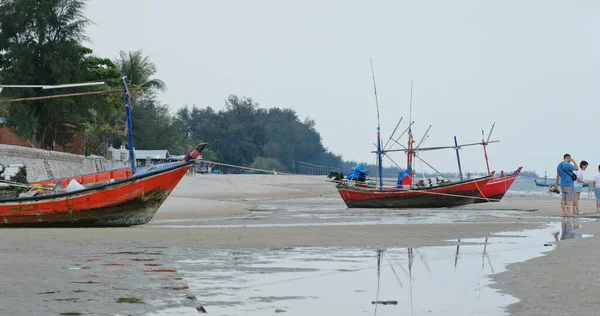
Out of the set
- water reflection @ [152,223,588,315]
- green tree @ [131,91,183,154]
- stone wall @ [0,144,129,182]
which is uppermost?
green tree @ [131,91,183,154]

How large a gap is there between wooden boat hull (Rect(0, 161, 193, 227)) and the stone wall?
51.3ft

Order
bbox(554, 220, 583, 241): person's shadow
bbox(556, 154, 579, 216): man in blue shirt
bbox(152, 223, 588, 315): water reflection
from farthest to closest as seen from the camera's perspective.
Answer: bbox(556, 154, 579, 216): man in blue shirt < bbox(554, 220, 583, 241): person's shadow < bbox(152, 223, 588, 315): water reflection

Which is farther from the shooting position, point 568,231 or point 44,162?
point 44,162

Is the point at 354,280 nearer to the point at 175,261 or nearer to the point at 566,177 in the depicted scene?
the point at 175,261

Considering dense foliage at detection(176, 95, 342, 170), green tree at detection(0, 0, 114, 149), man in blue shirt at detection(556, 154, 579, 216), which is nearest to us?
man in blue shirt at detection(556, 154, 579, 216)

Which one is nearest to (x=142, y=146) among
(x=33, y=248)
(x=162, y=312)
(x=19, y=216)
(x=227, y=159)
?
(x=227, y=159)

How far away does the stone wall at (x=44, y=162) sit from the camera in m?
36.4

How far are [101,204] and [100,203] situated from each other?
0.04 m

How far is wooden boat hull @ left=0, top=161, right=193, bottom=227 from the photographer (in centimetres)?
2036

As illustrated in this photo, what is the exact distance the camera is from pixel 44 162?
1645 inches

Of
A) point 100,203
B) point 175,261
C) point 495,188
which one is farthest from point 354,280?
point 495,188

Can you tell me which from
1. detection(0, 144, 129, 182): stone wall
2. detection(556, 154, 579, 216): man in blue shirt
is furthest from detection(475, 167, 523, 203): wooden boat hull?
detection(0, 144, 129, 182): stone wall

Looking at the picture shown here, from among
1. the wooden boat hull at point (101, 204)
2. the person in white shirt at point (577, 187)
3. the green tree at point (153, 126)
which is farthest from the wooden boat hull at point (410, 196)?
the green tree at point (153, 126)

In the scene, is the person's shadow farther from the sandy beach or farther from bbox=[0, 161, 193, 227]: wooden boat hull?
bbox=[0, 161, 193, 227]: wooden boat hull
